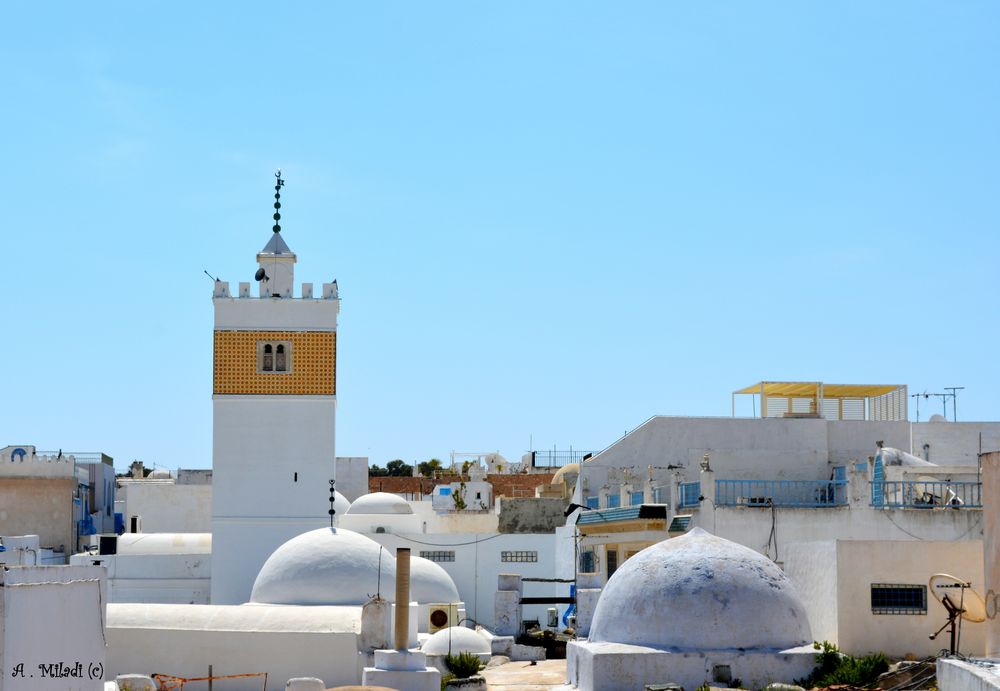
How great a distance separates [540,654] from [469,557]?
31.3 feet

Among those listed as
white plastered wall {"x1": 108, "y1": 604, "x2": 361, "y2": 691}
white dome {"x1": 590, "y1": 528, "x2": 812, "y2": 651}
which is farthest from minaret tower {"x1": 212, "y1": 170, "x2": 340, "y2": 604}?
white dome {"x1": 590, "y1": 528, "x2": 812, "y2": 651}

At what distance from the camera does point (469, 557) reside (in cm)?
3669

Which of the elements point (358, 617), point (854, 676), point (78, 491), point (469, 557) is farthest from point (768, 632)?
point (78, 491)

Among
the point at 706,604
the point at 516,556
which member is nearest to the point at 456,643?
the point at 706,604

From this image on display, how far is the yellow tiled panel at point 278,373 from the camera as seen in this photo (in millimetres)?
36812

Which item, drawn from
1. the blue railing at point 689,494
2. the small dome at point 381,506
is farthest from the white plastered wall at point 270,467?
the blue railing at point 689,494

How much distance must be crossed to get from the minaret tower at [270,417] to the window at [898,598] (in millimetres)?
18942

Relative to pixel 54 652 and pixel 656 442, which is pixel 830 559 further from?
pixel 656 442

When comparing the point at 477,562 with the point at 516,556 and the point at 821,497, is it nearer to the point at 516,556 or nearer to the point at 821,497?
the point at 516,556

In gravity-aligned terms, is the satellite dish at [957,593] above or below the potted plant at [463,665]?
above

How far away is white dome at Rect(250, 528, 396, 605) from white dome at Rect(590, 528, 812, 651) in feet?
30.2

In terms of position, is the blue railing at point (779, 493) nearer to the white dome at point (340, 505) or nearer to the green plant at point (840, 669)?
the green plant at point (840, 669)

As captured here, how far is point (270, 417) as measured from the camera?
1446 inches

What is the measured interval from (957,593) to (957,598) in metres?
0.07
